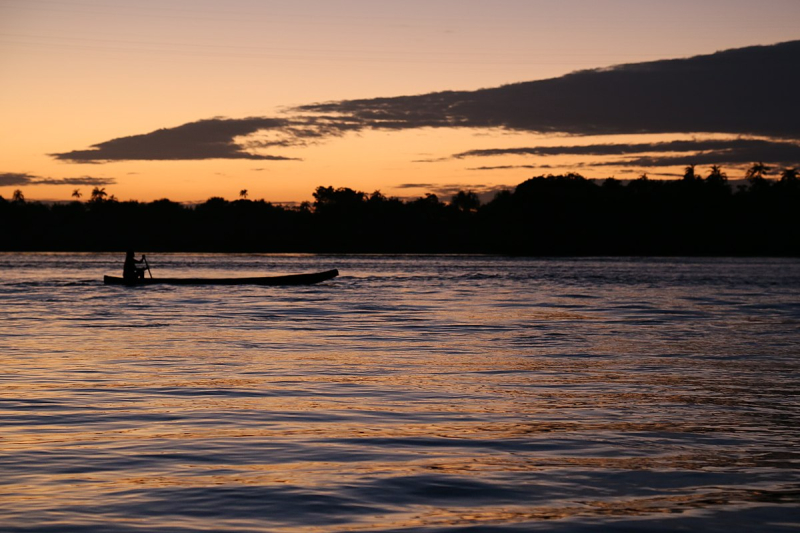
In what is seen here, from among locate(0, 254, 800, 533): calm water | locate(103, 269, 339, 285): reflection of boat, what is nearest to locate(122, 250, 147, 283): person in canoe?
locate(103, 269, 339, 285): reflection of boat

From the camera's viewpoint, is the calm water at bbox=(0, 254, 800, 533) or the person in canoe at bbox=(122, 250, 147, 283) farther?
the person in canoe at bbox=(122, 250, 147, 283)

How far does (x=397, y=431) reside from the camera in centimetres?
1188

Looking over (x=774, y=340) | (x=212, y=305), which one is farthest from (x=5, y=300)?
(x=774, y=340)

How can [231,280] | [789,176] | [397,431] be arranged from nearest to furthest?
1. [397,431]
2. [231,280]
3. [789,176]

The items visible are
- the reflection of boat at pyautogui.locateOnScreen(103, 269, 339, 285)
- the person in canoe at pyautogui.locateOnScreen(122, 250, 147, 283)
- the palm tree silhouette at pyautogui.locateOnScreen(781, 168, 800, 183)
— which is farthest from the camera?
the palm tree silhouette at pyautogui.locateOnScreen(781, 168, 800, 183)

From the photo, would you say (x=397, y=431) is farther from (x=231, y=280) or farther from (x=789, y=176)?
(x=789, y=176)

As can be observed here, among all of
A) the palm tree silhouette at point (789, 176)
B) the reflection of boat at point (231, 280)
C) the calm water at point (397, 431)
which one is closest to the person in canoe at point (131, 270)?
the reflection of boat at point (231, 280)

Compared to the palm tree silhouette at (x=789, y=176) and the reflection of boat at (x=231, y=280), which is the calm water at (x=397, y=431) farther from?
the palm tree silhouette at (x=789, y=176)

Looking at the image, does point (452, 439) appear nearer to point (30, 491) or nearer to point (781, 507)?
point (781, 507)

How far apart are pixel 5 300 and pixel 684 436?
38658mm

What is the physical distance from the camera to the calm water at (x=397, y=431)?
26.9 feet

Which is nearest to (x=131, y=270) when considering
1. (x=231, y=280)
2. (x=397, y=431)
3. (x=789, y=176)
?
(x=231, y=280)

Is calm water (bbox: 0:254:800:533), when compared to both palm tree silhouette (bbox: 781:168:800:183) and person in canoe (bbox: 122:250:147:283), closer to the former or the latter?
person in canoe (bbox: 122:250:147:283)

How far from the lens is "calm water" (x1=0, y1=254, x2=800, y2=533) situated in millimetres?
8195
